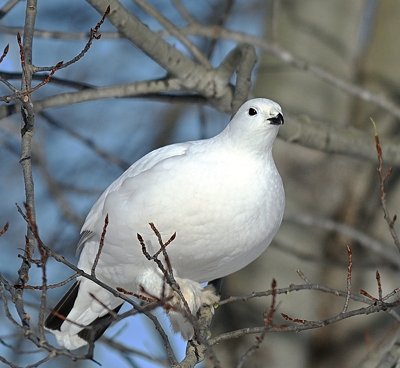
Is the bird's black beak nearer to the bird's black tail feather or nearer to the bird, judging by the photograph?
the bird

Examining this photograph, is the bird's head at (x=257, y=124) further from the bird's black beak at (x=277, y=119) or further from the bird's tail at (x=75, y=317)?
the bird's tail at (x=75, y=317)

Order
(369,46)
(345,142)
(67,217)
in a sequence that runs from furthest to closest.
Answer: (369,46) < (67,217) < (345,142)

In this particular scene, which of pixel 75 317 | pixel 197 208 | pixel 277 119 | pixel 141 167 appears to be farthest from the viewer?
pixel 75 317

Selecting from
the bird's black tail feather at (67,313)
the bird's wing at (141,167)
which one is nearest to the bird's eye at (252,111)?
the bird's wing at (141,167)

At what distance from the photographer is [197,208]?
9.49ft

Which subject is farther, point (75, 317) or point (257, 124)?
point (75, 317)

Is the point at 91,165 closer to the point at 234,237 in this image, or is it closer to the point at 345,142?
the point at 345,142

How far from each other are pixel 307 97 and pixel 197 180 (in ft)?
13.1

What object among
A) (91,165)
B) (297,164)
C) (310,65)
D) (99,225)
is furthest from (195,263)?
(91,165)

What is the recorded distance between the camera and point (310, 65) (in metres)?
4.80

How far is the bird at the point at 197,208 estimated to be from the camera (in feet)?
9.61

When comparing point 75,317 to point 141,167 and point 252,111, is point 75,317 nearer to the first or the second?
point 141,167

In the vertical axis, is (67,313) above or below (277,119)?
below

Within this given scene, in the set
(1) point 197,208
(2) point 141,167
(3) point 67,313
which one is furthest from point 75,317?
(1) point 197,208
